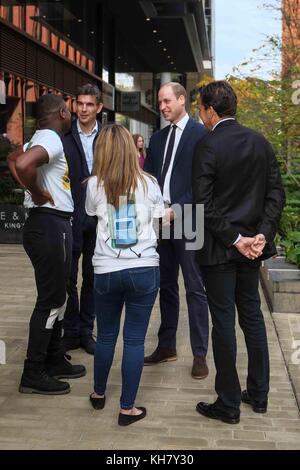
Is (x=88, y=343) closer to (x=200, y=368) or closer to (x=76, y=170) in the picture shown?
(x=200, y=368)

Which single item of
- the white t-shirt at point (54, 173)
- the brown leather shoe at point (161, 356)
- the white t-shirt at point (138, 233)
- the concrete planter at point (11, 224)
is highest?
the white t-shirt at point (54, 173)

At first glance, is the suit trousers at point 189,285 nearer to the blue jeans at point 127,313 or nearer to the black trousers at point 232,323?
the black trousers at point 232,323

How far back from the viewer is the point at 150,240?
3.60m

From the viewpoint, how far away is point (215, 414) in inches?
149

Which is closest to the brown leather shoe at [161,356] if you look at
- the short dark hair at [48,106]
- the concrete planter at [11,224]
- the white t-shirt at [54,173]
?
the white t-shirt at [54,173]

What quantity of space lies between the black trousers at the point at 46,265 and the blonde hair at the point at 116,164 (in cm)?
68

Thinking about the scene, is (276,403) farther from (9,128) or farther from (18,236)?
(9,128)

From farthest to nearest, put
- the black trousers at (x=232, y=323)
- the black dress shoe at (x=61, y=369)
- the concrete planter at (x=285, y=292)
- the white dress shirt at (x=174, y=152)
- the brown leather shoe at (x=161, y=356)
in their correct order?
the concrete planter at (x=285, y=292) < the brown leather shoe at (x=161, y=356) < the white dress shirt at (x=174, y=152) < the black dress shoe at (x=61, y=369) < the black trousers at (x=232, y=323)

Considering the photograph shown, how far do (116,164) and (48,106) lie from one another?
3.00 feet

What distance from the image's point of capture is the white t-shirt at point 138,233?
3512 millimetres

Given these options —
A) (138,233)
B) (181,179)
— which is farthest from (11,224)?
(138,233)
